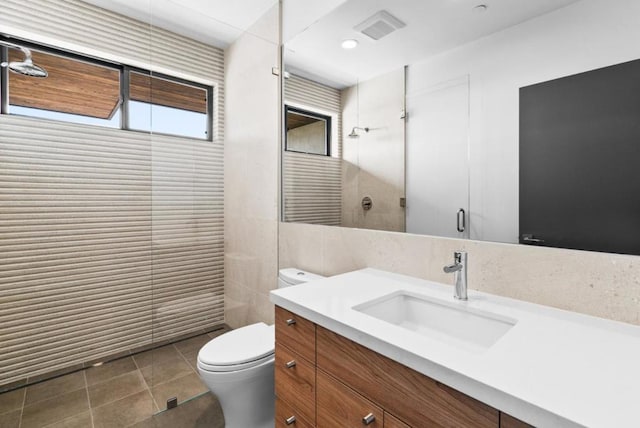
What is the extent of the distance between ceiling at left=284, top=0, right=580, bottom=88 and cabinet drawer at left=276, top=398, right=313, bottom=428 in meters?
1.53

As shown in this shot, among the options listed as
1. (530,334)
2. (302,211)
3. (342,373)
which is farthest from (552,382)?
(302,211)

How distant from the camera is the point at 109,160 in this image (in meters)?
2.46

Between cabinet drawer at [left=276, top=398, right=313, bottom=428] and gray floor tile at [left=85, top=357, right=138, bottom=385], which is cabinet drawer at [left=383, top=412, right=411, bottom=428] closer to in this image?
cabinet drawer at [left=276, top=398, right=313, bottom=428]

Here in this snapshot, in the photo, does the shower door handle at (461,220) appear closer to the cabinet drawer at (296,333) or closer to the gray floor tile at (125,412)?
the cabinet drawer at (296,333)

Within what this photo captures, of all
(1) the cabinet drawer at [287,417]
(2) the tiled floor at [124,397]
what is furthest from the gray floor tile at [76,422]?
(1) the cabinet drawer at [287,417]

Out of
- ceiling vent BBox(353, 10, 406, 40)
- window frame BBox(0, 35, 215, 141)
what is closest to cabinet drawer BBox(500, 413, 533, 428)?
ceiling vent BBox(353, 10, 406, 40)

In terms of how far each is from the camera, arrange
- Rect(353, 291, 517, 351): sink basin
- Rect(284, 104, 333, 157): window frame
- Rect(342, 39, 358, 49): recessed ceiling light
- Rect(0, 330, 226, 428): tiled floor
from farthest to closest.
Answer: Rect(284, 104, 333, 157): window frame < Rect(0, 330, 226, 428): tiled floor < Rect(342, 39, 358, 49): recessed ceiling light < Rect(353, 291, 517, 351): sink basin

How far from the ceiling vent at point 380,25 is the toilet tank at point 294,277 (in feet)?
4.35

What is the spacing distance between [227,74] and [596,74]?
214cm

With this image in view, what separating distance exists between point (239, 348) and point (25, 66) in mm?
2391

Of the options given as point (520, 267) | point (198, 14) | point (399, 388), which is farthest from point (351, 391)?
point (198, 14)

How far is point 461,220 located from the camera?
4.23ft

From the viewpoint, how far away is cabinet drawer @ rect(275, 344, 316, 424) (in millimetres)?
1073

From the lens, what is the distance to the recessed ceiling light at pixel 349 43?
171cm
